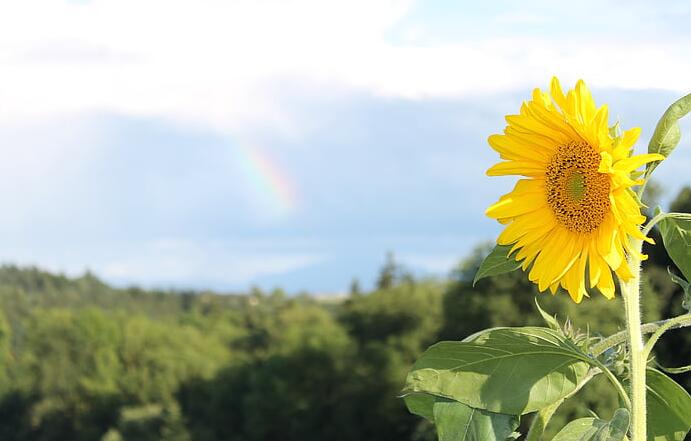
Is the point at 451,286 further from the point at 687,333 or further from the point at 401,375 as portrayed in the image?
the point at 687,333

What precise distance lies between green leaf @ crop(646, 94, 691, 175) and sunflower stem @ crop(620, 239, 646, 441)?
0.17 metres

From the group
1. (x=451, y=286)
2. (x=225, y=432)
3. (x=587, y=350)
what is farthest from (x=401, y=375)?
(x=587, y=350)

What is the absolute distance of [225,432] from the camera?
5097cm

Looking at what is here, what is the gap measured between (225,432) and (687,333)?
32.1 m

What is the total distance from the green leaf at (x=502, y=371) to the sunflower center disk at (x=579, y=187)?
188mm

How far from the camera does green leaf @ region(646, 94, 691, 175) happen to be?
4.65 ft

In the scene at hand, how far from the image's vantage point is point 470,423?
1376mm

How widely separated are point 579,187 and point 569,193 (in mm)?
18

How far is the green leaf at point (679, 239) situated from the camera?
1498 millimetres

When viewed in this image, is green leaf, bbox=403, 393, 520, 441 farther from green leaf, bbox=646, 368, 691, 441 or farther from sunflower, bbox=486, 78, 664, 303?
green leaf, bbox=646, 368, 691, 441

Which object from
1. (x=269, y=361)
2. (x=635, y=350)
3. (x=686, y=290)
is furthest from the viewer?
(x=269, y=361)

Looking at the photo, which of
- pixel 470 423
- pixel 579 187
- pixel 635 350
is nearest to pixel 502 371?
pixel 470 423

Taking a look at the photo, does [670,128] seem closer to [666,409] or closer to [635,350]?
[635,350]

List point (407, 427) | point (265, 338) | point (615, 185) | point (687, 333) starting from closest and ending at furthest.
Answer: point (615, 185), point (687, 333), point (407, 427), point (265, 338)
